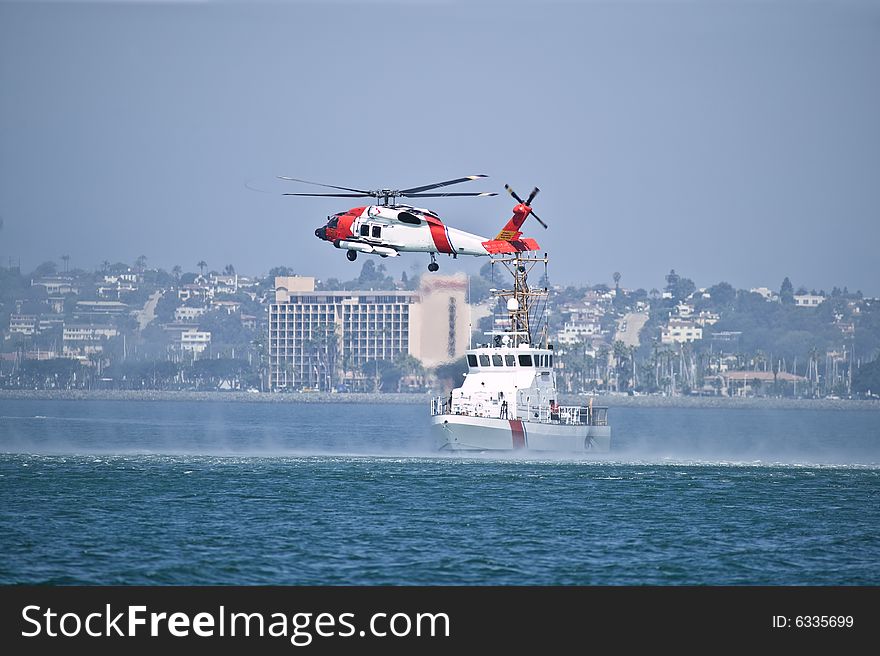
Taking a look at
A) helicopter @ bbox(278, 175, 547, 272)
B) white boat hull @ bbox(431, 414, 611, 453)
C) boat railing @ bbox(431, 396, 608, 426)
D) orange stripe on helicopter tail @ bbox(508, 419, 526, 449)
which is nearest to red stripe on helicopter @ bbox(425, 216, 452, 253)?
helicopter @ bbox(278, 175, 547, 272)

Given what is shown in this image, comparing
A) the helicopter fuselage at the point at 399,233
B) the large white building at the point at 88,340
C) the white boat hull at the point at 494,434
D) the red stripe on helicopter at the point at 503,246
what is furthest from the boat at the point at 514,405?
the large white building at the point at 88,340

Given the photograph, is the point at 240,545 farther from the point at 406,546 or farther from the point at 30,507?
the point at 30,507

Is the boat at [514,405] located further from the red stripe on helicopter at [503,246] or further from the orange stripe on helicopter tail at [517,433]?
the red stripe on helicopter at [503,246]

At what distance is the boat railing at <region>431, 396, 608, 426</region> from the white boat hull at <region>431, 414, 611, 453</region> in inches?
21.9

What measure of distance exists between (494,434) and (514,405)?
1.96 metres

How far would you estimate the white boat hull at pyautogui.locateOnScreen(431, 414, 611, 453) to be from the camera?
2719 inches

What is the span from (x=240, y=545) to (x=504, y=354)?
3463cm

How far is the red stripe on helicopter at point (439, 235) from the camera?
5225cm

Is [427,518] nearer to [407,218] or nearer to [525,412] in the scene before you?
[407,218]

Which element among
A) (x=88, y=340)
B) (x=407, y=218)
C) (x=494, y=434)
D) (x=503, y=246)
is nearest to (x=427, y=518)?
(x=407, y=218)

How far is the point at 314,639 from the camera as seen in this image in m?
25.3

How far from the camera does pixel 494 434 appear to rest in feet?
226

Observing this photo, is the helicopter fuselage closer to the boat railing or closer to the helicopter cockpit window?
the helicopter cockpit window

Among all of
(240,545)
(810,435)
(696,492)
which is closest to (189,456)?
(696,492)
